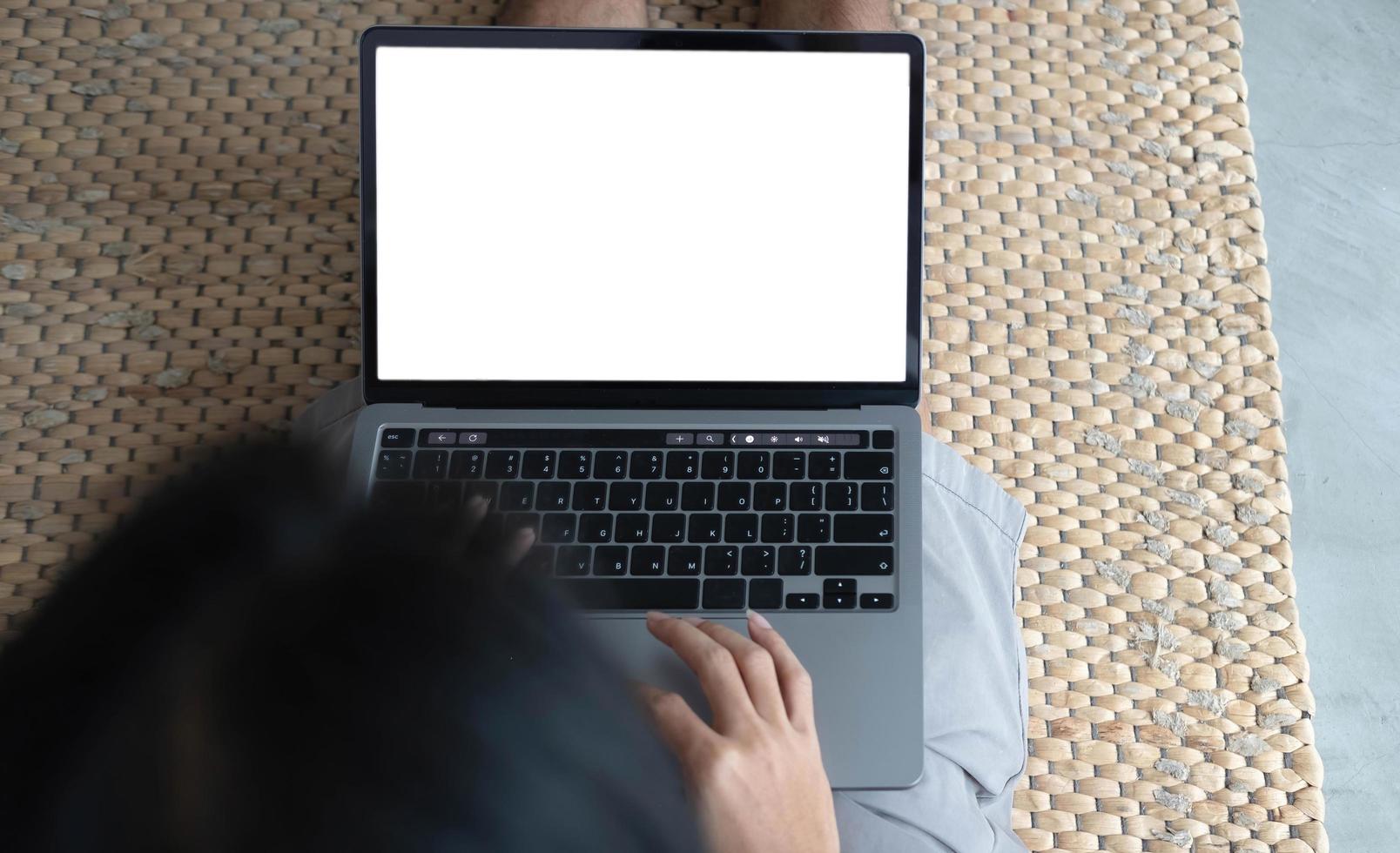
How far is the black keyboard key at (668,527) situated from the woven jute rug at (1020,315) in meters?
0.20

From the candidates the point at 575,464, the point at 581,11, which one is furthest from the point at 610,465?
the point at 581,11

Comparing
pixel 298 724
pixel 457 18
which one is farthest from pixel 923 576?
pixel 457 18

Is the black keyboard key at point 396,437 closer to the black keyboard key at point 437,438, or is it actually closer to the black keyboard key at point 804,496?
the black keyboard key at point 437,438

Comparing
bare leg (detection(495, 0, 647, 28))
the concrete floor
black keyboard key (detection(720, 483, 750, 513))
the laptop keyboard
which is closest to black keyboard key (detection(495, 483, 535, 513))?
the laptop keyboard

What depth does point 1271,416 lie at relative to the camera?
67 centimetres

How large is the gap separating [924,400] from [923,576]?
131 mm

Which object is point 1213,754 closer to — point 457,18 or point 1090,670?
point 1090,670

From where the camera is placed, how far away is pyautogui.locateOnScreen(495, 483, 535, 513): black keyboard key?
1.85 feet

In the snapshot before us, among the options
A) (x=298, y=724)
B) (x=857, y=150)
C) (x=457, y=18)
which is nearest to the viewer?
(x=298, y=724)

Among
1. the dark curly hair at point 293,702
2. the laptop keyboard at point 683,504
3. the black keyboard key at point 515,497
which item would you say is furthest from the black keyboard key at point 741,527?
the dark curly hair at point 293,702

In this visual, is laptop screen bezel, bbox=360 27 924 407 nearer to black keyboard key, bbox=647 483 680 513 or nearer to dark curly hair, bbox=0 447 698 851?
black keyboard key, bbox=647 483 680 513

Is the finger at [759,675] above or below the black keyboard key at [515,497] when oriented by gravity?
below

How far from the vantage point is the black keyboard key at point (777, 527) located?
1.81 feet

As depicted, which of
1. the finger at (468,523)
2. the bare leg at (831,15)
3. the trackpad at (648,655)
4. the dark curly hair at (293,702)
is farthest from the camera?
the bare leg at (831,15)
